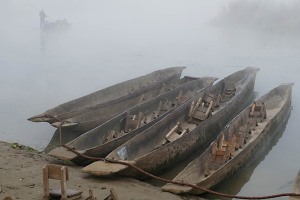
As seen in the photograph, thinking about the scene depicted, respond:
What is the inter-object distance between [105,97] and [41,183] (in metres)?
4.98

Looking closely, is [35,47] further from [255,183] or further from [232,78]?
[255,183]

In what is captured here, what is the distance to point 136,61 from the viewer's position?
1959 cm

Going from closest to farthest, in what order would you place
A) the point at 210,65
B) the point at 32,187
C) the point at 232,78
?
the point at 32,187
the point at 232,78
the point at 210,65

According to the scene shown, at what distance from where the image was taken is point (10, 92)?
12984mm

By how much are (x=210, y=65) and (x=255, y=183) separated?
11.1m

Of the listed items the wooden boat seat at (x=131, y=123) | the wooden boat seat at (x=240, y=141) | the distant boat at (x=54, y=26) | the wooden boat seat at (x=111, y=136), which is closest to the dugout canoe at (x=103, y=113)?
the wooden boat seat at (x=131, y=123)

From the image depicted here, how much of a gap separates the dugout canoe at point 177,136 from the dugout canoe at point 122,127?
0.26 m

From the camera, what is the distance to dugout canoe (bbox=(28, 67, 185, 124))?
838cm

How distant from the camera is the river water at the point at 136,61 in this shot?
9.02 m

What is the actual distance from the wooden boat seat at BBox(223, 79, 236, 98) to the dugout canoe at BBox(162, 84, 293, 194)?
101cm

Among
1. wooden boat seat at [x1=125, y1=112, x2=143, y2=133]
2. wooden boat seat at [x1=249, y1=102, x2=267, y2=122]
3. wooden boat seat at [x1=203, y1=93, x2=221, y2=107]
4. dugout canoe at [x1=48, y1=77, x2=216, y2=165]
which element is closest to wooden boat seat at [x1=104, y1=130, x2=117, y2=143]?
dugout canoe at [x1=48, y1=77, x2=216, y2=165]

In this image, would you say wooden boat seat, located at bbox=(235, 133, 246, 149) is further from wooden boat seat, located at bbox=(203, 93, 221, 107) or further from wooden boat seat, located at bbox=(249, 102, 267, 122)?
wooden boat seat, located at bbox=(203, 93, 221, 107)

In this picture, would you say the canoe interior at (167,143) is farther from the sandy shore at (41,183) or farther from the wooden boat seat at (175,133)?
the sandy shore at (41,183)

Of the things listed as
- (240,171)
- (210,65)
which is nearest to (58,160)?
(240,171)
